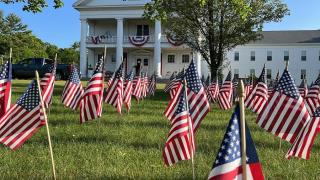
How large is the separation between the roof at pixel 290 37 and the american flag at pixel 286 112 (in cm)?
5879

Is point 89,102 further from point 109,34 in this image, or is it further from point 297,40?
point 297,40

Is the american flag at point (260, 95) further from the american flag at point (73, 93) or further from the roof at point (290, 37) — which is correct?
the roof at point (290, 37)

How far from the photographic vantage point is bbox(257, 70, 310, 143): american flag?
8328 millimetres

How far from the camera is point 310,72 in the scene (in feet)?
214

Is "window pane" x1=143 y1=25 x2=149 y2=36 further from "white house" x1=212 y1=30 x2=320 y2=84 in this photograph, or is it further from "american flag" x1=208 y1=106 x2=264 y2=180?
"american flag" x1=208 y1=106 x2=264 y2=180

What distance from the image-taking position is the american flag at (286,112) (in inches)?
328

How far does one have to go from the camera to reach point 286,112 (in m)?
8.39

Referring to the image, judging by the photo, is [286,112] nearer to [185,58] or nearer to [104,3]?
[185,58]

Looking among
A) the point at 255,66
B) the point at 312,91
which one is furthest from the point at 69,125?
the point at 255,66

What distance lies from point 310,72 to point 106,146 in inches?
2353

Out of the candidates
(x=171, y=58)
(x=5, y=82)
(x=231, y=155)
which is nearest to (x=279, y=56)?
(x=171, y=58)

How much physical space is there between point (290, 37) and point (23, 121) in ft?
209

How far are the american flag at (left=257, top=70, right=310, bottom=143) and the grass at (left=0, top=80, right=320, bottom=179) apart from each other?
47 centimetres

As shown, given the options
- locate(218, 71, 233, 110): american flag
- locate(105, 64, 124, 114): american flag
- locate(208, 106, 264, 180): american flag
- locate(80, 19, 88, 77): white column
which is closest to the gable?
locate(80, 19, 88, 77): white column
